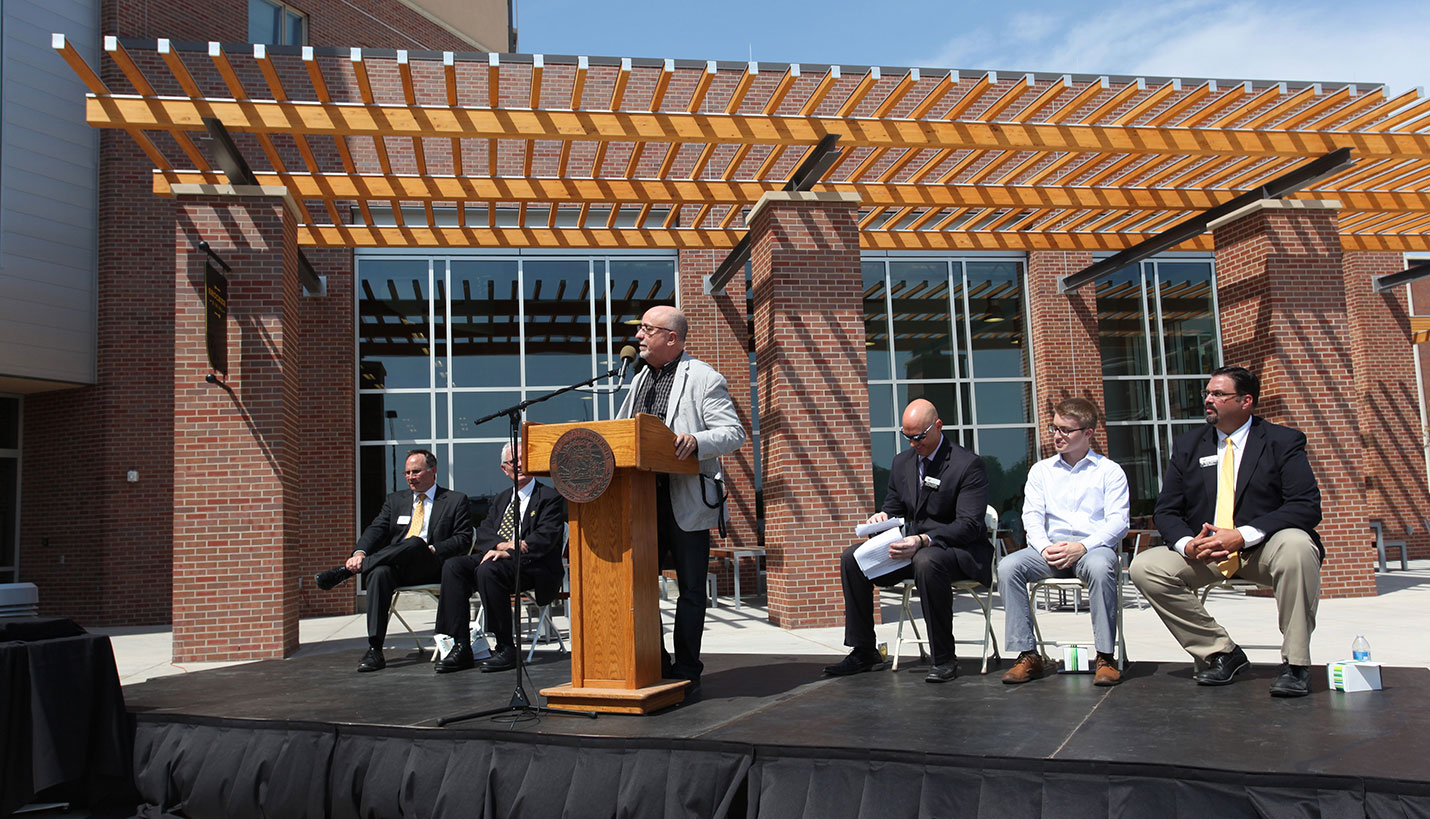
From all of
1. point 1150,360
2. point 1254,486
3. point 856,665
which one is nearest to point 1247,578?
point 1254,486

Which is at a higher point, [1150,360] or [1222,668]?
[1150,360]

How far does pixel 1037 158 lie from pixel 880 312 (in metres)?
4.70

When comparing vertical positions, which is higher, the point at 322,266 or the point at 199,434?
the point at 322,266

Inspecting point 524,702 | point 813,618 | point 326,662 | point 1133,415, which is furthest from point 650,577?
point 1133,415

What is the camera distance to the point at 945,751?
3.08 meters

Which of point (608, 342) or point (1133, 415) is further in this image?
point (1133, 415)

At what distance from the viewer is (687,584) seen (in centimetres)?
441

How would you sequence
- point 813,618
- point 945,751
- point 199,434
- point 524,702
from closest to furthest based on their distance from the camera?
point 945,751
point 524,702
point 199,434
point 813,618

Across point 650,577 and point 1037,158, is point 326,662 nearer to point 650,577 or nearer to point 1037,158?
point 650,577

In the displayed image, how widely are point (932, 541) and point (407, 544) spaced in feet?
10.6

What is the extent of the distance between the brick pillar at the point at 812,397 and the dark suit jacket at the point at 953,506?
3338 millimetres

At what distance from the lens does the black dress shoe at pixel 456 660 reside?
18.0 feet

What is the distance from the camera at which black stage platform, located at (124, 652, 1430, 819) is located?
110 inches

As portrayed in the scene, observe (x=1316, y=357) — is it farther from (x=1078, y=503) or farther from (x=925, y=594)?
(x=925, y=594)
